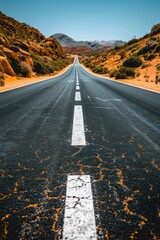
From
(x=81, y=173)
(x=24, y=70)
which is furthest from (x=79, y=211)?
(x=24, y=70)

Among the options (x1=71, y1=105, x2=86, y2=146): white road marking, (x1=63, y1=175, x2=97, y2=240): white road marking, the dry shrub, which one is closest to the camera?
(x1=63, y1=175, x2=97, y2=240): white road marking

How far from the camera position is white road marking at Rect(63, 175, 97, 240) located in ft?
4.84

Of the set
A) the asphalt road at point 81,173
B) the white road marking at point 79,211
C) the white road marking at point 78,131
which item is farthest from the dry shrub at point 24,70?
the white road marking at point 79,211

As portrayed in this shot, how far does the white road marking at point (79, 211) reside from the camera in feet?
4.84

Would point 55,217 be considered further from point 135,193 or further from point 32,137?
point 32,137

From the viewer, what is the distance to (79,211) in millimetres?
1713

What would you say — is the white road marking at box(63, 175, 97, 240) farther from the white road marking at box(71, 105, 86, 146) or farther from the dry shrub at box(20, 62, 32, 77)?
the dry shrub at box(20, 62, 32, 77)

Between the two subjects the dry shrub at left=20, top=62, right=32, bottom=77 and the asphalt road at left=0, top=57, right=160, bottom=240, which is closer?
the asphalt road at left=0, top=57, right=160, bottom=240

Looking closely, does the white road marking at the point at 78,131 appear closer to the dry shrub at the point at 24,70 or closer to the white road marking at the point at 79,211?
the white road marking at the point at 79,211

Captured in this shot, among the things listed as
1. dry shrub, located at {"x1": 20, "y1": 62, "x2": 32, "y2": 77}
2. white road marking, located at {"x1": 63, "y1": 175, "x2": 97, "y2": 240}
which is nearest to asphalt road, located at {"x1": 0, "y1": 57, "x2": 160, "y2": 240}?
white road marking, located at {"x1": 63, "y1": 175, "x2": 97, "y2": 240}

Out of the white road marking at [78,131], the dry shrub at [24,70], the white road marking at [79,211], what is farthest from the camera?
the dry shrub at [24,70]

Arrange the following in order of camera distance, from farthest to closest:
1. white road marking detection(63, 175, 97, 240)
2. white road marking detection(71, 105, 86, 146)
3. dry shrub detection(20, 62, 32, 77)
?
dry shrub detection(20, 62, 32, 77)
white road marking detection(71, 105, 86, 146)
white road marking detection(63, 175, 97, 240)

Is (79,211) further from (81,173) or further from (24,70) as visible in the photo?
(24,70)

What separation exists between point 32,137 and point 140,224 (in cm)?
264
